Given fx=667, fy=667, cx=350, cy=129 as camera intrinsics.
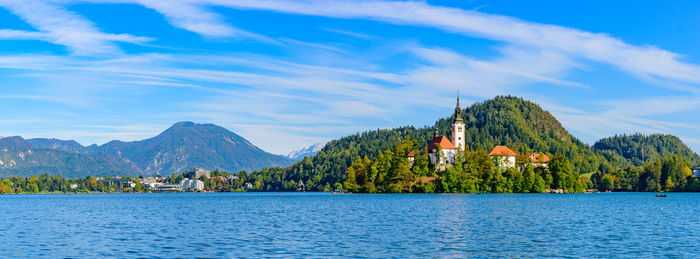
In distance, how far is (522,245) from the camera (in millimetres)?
47375

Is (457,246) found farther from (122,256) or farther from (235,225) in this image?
(235,225)

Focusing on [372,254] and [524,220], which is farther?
[524,220]

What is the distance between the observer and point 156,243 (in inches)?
1957

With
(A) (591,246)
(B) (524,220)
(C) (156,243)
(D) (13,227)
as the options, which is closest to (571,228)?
(B) (524,220)

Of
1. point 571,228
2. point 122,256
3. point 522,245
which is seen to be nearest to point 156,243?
point 122,256

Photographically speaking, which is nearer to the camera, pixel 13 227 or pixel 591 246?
pixel 591 246

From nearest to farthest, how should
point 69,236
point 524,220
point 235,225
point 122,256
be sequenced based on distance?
point 122,256, point 69,236, point 235,225, point 524,220

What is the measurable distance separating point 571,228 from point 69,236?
44.5 meters

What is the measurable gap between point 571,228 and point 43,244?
4492cm

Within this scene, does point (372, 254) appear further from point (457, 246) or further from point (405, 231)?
point (405, 231)

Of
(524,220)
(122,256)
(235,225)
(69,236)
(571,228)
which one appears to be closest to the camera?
(122,256)

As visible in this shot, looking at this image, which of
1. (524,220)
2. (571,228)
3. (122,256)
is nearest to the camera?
(122,256)

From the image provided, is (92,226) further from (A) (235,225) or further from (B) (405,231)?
(B) (405,231)

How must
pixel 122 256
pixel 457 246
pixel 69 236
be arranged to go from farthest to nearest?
pixel 69 236
pixel 457 246
pixel 122 256
